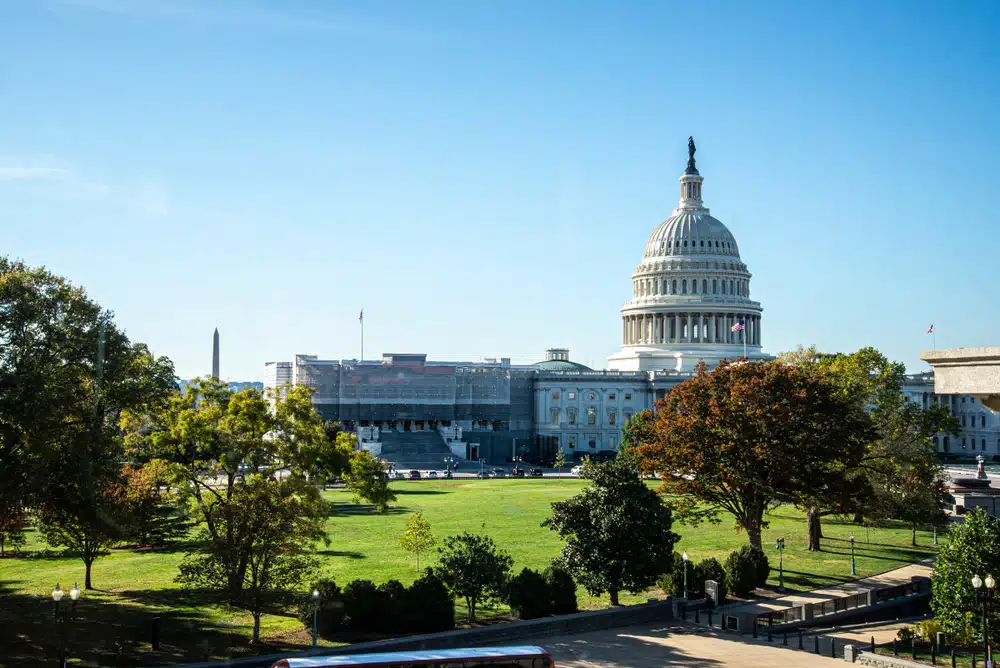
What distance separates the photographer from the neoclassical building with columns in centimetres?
13725

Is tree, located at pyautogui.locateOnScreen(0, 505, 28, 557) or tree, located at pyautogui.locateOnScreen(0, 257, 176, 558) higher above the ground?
tree, located at pyautogui.locateOnScreen(0, 257, 176, 558)

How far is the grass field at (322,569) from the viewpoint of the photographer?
3134cm

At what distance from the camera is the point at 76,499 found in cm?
3406

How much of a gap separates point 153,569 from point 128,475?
5260 millimetres

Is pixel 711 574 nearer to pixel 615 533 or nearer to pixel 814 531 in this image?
pixel 615 533

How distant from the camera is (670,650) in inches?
1286

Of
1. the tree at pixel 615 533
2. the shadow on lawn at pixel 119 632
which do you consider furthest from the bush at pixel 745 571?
the shadow on lawn at pixel 119 632

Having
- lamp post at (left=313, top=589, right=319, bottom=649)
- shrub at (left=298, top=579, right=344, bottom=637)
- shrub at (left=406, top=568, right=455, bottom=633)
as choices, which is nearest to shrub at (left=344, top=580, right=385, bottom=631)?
shrub at (left=298, top=579, right=344, bottom=637)

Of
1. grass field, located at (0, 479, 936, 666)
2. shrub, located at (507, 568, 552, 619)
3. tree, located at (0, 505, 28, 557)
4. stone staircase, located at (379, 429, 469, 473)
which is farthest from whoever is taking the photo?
stone staircase, located at (379, 429, 469, 473)

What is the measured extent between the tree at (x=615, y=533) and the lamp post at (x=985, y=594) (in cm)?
1093

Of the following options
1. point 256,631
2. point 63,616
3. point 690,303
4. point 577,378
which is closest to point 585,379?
point 577,378

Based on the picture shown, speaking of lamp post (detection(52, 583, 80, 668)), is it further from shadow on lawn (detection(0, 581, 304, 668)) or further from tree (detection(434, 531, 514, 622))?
tree (detection(434, 531, 514, 622))

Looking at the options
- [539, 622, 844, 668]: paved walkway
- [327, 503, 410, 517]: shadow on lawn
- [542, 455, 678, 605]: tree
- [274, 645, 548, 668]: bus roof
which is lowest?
[539, 622, 844, 668]: paved walkway

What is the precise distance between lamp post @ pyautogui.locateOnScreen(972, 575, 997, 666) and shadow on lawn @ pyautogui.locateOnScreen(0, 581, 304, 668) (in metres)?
20.1
